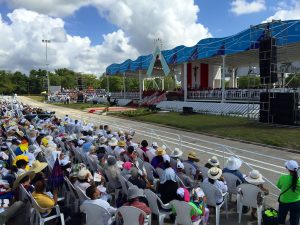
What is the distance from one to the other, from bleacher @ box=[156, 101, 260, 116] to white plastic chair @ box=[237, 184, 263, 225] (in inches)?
733

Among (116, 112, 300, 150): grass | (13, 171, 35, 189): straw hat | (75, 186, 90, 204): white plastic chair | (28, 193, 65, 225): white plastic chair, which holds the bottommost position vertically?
(116, 112, 300, 150): grass

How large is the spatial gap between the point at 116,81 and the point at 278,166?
121m

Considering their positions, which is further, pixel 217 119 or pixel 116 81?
pixel 116 81

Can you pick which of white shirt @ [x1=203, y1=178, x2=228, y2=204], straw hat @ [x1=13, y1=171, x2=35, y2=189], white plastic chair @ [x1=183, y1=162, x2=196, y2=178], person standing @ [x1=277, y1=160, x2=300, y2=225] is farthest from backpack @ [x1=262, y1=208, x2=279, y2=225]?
straw hat @ [x1=13, y1=171, x2=35, y2=189]

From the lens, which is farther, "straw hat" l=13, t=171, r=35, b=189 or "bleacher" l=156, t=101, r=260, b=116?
"bleacher" l=156, t=101, r=260, b=116

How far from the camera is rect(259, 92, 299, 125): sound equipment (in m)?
19.3

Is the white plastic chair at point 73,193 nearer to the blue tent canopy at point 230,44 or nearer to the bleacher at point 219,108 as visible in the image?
the blue tent canopy at point 230,44

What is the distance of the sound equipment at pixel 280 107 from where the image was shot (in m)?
19.3

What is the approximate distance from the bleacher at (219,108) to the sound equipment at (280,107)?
3739 millimetres

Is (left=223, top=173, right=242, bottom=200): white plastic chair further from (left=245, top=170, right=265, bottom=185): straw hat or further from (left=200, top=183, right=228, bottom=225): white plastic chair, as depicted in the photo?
(left=200, top=183, right=228, bottom=225): white plastic chair

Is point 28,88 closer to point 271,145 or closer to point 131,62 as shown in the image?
point 131,62

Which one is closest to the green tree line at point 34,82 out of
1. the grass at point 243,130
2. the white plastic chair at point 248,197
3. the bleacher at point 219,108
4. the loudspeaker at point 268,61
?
the bleacher at point 219,108

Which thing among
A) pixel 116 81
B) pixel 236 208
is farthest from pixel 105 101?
pixel 116 81

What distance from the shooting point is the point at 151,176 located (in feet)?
26.6
